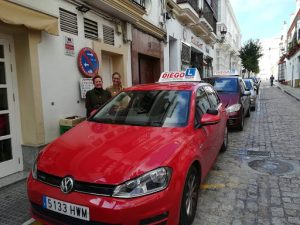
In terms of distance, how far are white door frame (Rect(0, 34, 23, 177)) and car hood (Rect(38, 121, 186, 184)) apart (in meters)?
2.02

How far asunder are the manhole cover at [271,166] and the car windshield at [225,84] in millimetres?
3906

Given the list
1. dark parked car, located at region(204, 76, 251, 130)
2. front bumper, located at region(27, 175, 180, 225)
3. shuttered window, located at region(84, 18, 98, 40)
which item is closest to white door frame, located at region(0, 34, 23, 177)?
shuttered window, located at region(84, 18, 98, 40)

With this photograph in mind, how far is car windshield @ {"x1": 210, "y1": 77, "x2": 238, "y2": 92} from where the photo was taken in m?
9.17

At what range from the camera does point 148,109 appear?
4.01 metres

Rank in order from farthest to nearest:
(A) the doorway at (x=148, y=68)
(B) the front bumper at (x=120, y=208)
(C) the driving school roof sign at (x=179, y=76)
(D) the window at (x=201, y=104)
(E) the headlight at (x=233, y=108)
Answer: (A) the doorway at (x=148, y=68), (E) the headlight at (x=233, y=108), (C) the driving school roof sign at (x=179, y=76), (D) the window at (x=201, y=104), (B) the front bumper at (x=120, y=208)

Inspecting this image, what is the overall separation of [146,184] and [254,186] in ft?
8.07

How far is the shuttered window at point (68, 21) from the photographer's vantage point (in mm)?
6076

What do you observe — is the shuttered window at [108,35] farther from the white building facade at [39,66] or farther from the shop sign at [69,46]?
the shop sign at [69,46]

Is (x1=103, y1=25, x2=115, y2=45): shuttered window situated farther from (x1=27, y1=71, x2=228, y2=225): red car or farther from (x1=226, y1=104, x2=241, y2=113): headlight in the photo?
(x1=27, y1=71, x2=228, y2=225): red car

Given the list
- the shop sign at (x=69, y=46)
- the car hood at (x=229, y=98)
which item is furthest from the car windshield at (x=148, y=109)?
the car hood at (x=229, y=98)

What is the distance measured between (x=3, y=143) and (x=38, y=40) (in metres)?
1.93

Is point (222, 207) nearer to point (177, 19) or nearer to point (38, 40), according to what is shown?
point (38, 40)

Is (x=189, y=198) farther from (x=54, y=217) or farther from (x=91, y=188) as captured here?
(x=54, y=217)

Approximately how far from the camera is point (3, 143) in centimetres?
497
